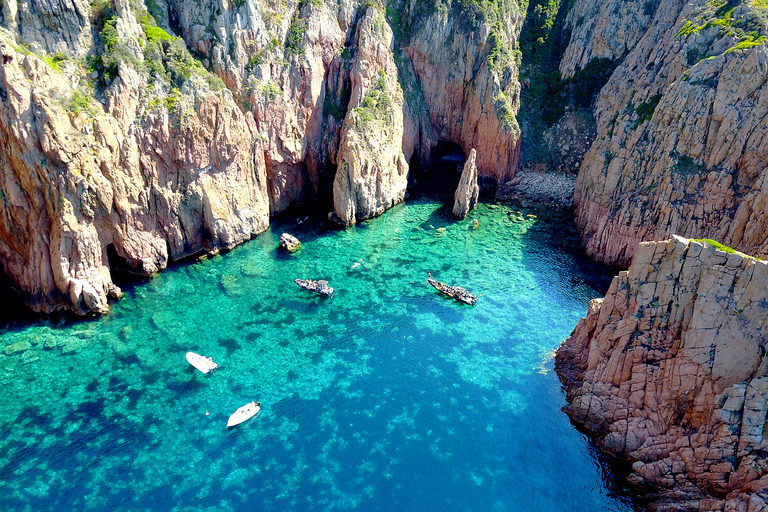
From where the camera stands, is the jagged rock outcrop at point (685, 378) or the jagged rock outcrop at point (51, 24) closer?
the jagged rock outcrop at point (685, 378)

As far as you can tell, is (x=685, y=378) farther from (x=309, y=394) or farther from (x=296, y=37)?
(x=296, y=37)

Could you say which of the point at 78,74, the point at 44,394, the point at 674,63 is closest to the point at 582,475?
the point at 44,394

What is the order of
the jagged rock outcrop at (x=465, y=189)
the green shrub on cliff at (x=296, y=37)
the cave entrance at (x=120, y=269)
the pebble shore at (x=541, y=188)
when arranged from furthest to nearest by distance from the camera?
the pebble shore at (x=541, y=188) < the jagged rock outcrop at (x=465, y=189) < the green shrub on cliff at (x=296, y=37) < the cave entrance at (x=120, y=269)

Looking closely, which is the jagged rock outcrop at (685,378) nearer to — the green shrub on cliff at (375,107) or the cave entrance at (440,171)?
the green shrub on cliff at (375,107)

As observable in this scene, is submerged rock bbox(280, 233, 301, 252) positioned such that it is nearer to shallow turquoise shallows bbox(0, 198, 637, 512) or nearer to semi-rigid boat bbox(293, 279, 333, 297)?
shallow turquoise shallows bbox(0, 198, 637, 512)

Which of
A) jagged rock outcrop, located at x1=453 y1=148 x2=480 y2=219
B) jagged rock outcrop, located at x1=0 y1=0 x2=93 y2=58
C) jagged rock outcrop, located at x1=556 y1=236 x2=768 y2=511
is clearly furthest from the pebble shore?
jagged rock outcrop, located at x1=0 y1=0 x2=93 y2=58

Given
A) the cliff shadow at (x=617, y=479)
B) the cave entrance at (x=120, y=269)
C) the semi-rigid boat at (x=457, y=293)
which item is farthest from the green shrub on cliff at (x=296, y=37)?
the cliff shadow at (x=617, y=479)
